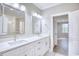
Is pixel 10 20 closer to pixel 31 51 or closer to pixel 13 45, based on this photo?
pixel 13 45

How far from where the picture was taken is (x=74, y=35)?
4.93 ft

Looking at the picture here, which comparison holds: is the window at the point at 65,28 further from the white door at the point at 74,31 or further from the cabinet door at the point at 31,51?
the cabinet door at the point at 31,51

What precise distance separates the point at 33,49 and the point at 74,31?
746 millimetres

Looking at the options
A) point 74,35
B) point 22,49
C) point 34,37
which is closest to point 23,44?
point 22,49

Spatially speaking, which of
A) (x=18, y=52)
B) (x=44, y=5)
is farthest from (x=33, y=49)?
(x=44, y=5)

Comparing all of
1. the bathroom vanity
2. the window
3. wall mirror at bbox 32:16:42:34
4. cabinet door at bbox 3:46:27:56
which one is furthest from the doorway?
cabinet door at bbox 3:46:27:56

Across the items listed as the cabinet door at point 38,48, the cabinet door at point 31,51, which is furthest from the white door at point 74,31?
the cabinet door at point 31,51

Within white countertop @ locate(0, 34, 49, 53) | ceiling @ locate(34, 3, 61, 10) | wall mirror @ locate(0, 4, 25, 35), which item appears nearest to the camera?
white countertop @ locate(0, 34, 49, 53)

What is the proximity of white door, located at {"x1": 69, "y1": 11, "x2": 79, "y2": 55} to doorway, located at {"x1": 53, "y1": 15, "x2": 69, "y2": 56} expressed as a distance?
0.07 meters

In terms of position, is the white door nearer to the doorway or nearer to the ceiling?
the doorway

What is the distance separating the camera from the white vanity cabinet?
1.28 m

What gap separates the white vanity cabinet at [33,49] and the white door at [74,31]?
0.41 meters

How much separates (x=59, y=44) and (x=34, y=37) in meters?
0.45

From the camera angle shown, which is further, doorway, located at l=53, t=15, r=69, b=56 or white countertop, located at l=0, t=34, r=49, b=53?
doorway, located at l=53, t=15, r=69, b=56
